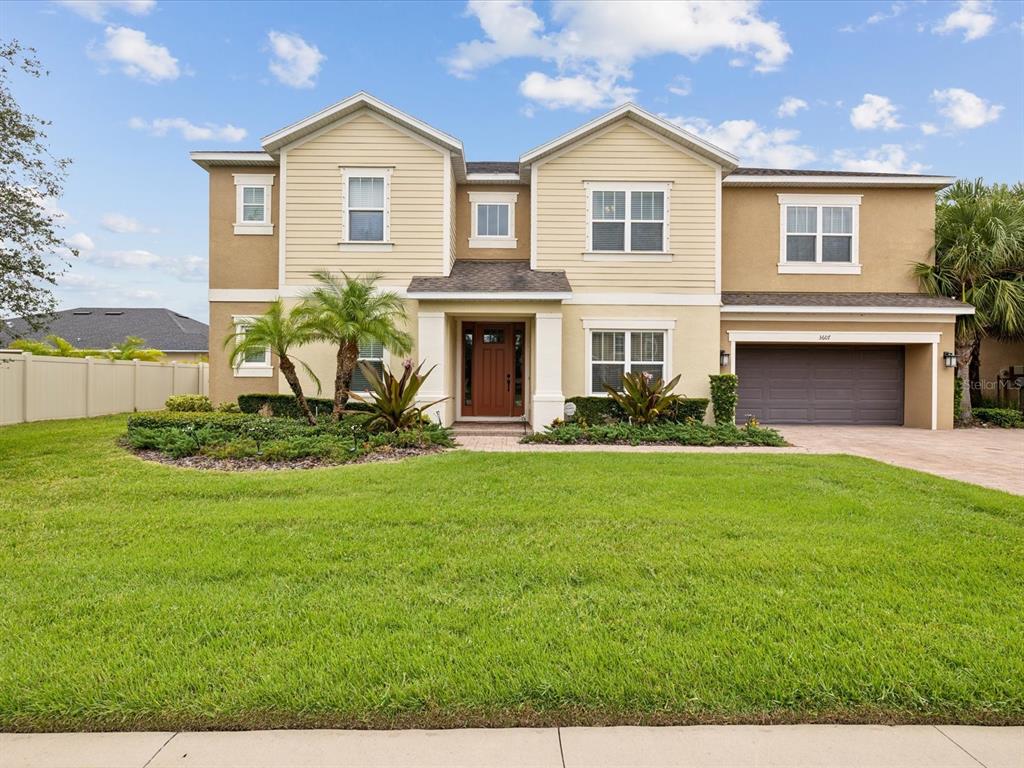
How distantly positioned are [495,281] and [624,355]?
368cm

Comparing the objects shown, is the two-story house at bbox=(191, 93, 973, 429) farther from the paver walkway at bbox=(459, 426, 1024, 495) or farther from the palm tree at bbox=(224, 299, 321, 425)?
the palm tree at bbox=(224, 299, 321, 425)

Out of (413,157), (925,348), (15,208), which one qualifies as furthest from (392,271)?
(925,348)

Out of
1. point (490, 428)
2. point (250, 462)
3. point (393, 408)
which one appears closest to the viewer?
point (250, 462)

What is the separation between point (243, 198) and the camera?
15.1m

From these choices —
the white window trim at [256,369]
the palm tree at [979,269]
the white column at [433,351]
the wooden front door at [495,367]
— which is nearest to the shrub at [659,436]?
the white column at [433,351]

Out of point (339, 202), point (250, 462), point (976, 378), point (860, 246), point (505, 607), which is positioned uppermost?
point (339, 202)

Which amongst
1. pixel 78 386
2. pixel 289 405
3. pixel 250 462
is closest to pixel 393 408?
pixel 250 462

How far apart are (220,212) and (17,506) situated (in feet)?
34.3

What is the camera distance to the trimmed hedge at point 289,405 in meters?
13.4

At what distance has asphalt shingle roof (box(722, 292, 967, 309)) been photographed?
14781mm

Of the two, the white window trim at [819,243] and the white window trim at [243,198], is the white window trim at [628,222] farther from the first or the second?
the white window trim at [243,198]

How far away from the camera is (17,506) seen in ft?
21.7

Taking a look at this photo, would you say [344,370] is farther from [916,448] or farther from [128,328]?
[128,328]

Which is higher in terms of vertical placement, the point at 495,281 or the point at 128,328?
the point at 128,328
